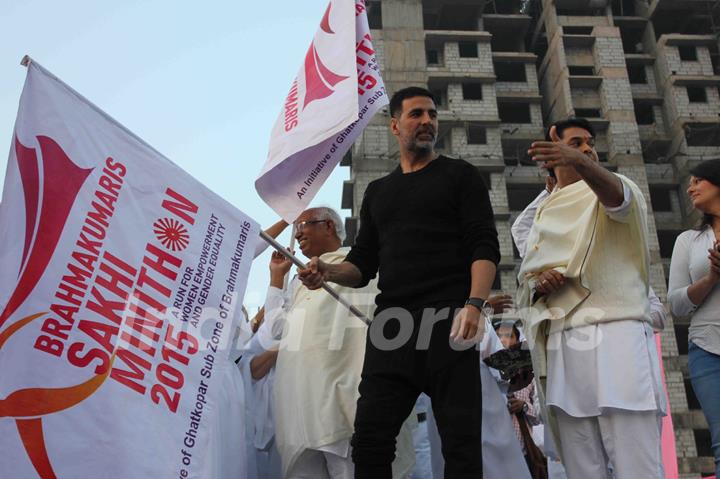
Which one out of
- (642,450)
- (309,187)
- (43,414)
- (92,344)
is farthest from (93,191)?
(642,450)

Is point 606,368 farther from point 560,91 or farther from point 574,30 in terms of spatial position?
point 574,30

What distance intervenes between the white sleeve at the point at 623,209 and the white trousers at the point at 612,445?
2.71ft

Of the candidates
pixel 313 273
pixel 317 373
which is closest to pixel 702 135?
pixel 317 373

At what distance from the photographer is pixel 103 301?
2951mm

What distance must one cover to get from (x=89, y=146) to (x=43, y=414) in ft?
3.70

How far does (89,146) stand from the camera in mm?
3215

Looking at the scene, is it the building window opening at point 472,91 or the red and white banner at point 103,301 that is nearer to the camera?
the red and white banner at point 103,301

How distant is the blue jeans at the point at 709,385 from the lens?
3.49 m

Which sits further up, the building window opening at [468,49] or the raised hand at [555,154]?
the building window opening at [468,49]

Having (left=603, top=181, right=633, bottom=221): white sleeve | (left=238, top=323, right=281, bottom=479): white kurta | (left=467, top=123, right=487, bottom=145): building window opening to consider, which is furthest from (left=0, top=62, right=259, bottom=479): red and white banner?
(left=467, top=123, right=487, bottom=145): building window opening

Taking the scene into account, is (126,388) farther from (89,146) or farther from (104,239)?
(89,146)

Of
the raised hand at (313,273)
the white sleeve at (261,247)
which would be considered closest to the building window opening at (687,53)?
the white sleeve at (261,247)

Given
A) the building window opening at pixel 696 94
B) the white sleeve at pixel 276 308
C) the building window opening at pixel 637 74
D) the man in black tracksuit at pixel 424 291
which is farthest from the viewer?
the building window opening at pixel 637 74

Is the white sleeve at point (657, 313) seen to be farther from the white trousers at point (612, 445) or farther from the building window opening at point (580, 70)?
the building window opening at point (580, 70)
